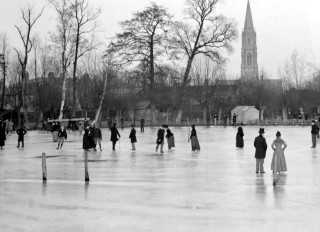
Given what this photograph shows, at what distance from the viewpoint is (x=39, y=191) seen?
15.4 m

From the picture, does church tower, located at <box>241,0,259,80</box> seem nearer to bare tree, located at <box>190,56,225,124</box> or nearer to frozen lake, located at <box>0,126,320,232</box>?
bare tree, located at <box>190,56,225,124</box>

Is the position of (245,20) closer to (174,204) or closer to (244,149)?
(244,149)

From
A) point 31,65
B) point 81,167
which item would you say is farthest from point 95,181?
point 31,65

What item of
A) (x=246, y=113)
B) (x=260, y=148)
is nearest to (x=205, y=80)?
(x=246, y=113)

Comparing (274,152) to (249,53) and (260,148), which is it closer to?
(260,148)

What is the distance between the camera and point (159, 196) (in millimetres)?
14234

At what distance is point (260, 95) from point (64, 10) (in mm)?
48518

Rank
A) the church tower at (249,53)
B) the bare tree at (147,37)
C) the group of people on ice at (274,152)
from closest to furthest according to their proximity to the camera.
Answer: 1. the group of people on ice at (274,152)
2. the bare tree at (147,37)
3. the church tower at (249,53)

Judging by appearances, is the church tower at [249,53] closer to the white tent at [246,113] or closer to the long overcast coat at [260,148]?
the white tent at [246,113]

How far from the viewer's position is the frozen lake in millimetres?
10898

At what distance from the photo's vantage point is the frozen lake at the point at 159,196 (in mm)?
10898

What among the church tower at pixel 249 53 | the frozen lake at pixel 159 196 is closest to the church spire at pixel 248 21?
the church tower at pixel 249 53

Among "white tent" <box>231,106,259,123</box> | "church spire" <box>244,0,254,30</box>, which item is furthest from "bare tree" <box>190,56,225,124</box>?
"church spire" <box>244,0,254,30</box>

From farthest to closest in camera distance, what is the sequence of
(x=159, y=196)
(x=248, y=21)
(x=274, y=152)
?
(x=248, y=21)
(x=274, y=152)
(x=159, y=196)
